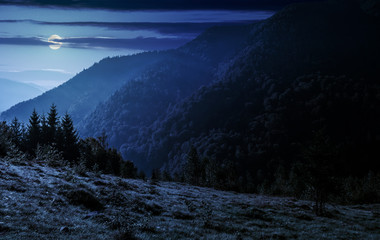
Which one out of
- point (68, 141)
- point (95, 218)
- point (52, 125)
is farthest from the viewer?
point (52, 125)

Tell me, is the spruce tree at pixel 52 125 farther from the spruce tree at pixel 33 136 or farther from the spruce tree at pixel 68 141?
the spruce tree at pixel 33 136

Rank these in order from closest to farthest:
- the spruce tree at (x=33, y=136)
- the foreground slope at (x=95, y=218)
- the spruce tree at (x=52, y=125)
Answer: the foreground slope at (x=95, y=218) < the spruce tree at (x=33, y=136) < the spruce tree at (x=52, y=125)

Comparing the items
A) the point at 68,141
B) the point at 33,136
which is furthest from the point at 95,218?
the point at 33,136

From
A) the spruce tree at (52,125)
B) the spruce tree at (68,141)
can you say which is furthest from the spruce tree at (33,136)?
the spruce tree at (68,141)

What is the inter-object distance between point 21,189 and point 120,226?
7586mm

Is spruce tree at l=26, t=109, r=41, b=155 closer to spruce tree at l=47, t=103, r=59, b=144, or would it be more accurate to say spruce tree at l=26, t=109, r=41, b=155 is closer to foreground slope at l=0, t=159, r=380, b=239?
spruce tree at l=47, t=103, r=59, b=144

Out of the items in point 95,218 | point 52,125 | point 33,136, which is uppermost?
point 52,125

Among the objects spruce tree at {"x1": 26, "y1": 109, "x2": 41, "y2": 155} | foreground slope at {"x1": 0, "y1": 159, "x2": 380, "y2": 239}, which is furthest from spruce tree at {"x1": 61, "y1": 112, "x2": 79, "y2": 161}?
foreground slope at {"x1": 0, "y1": 159, "x2": 380, "y2": 239}

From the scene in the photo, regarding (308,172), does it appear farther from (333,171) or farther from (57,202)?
(57,202)

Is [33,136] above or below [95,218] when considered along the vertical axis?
above

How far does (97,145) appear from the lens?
87.6 m

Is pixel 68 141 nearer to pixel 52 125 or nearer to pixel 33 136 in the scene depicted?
pixel 52 125

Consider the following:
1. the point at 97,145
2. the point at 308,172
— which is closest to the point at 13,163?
the point at 308,172

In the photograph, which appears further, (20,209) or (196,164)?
(196,164)
